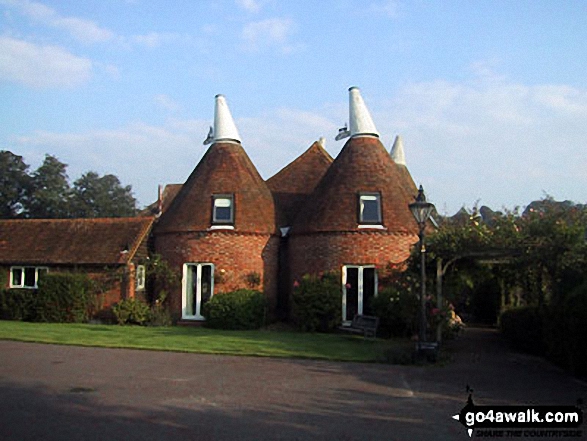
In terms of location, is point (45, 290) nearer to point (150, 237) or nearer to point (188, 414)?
point (150, 237)

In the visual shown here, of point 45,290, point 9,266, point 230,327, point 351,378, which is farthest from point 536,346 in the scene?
point 9,266

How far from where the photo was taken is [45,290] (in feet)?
77.2

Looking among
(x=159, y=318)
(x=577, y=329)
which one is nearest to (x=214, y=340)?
(x=159, y=318)

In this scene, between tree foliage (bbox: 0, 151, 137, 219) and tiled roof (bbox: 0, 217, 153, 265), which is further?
tree foliage (bbox: 0, 151, 137, 219)

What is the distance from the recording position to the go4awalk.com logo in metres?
8.07

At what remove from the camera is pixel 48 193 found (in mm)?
53094

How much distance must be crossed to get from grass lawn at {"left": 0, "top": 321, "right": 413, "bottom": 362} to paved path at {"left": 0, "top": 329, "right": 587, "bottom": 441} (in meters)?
1.11

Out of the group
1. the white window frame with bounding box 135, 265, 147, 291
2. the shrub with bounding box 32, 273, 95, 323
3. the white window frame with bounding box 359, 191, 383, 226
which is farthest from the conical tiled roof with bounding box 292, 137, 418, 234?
the shrub with bounding box 32, 273, 95, 323

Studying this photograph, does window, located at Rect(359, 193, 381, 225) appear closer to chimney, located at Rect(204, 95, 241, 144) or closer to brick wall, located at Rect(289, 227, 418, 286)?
brick wall, located at Rect(289, 227, 418, 286)

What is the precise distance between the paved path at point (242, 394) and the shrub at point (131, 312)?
7.37 metres

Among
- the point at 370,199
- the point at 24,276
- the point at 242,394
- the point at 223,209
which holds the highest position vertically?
the point at 370,199

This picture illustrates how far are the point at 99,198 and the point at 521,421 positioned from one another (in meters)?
60.6

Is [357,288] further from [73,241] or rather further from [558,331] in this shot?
[73,241]

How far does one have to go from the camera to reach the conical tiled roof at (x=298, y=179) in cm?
2760
